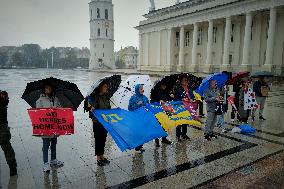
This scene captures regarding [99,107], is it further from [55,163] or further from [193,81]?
[193,81]

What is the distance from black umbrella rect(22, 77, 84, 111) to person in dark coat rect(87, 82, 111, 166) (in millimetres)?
347

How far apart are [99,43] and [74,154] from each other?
85.3m

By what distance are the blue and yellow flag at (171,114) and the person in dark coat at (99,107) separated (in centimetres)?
137

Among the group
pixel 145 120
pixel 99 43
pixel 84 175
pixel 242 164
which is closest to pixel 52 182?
pixel 84 175

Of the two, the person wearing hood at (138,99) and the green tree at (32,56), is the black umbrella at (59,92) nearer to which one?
the person wearing hood at (138,99)

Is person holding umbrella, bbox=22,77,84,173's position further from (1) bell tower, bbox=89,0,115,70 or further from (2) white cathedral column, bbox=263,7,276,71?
(1) bell tower, bbox=89,0,115,70

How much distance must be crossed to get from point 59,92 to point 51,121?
0.68 metres

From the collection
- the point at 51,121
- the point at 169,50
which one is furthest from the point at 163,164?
the point at 169,50

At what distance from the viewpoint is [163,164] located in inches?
231

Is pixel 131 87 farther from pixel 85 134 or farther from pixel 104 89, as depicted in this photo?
pixel 85 134

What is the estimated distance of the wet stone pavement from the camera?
16.2 feet

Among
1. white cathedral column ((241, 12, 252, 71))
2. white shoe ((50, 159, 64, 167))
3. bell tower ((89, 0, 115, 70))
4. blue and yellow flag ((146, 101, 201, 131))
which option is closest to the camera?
white shoe ((50, 159, 64, 167))

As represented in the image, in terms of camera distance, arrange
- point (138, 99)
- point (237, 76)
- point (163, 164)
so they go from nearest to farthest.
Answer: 1. point (163, 164)
2. point (138, 99)
3. point (237, 76)

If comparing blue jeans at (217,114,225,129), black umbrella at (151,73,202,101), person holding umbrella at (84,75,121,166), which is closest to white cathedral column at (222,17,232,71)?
blue jeans at (217,114,225,129)
